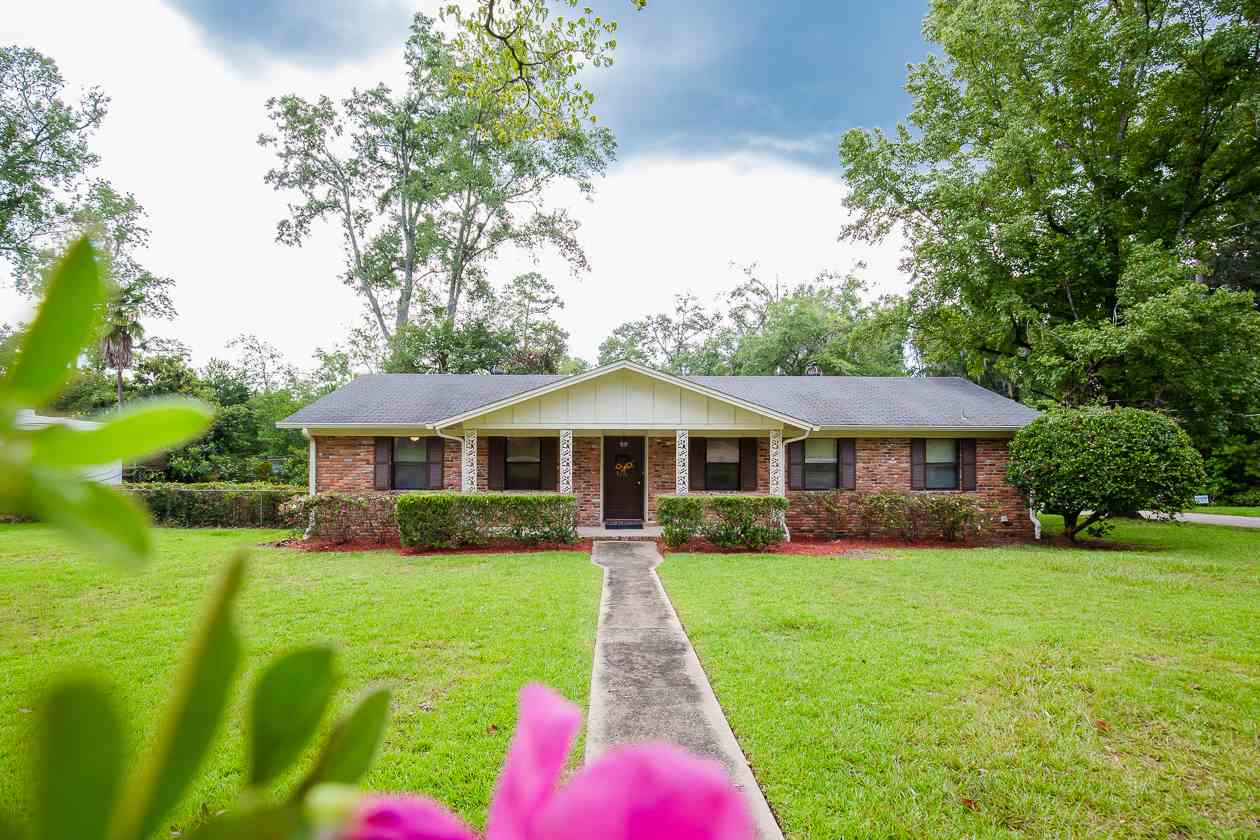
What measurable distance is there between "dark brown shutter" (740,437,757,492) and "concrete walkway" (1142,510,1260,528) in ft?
35.8

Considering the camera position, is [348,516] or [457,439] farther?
[457,439]

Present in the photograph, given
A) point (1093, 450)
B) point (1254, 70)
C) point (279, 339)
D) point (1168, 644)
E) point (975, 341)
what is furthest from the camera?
point (279, 339)

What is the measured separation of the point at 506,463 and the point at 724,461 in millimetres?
5963

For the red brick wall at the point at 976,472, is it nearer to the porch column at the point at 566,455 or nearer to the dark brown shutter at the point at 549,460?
the porch column at the point at 566,455

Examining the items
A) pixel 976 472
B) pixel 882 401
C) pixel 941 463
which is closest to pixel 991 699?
pixel 941 463

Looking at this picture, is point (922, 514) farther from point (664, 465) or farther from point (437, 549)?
point (437, 549)

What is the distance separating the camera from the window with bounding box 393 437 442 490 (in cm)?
1588

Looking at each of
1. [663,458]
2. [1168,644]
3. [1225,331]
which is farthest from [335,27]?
[1225,331]

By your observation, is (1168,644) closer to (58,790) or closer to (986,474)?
(58,790)

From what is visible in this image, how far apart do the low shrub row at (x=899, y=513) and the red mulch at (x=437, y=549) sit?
20.0 feet

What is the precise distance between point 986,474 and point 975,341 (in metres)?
4.60

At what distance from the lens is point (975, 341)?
59.8ft

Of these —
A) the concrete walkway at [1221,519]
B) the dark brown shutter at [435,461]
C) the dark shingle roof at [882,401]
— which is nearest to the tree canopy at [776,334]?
the dark shingle roof at [882,401]

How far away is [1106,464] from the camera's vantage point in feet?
42.2
